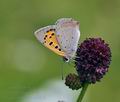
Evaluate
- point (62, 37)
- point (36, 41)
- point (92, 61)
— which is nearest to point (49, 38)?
point (62, 37)

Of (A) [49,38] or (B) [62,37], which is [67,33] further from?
(A) [49,38]

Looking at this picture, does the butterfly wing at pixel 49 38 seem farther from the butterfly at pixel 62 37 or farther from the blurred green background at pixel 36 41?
the blurred green background at pixel 36 41

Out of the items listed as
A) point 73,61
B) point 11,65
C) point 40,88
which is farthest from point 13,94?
point 11,65

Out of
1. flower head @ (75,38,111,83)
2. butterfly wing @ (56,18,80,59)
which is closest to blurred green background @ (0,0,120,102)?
butterfly wing @ (56,18,80,59)

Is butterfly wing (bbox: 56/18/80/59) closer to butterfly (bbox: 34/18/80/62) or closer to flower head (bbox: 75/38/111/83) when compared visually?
butterfly (bbox: 34/18/80/62)

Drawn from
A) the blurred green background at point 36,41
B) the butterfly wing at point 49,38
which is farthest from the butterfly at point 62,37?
the blurred green background at point 36,41

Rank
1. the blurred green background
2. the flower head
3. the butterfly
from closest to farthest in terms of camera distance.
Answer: the flower head
the butterfly
the blurred green background

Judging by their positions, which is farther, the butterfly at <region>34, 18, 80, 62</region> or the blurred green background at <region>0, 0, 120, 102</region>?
the blurred green background at <region>0, 0, 120, 102</region>
